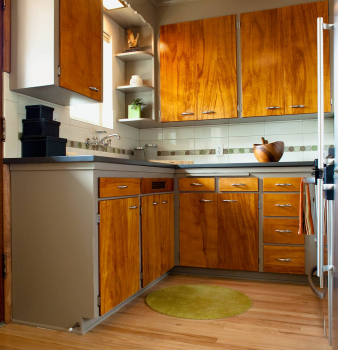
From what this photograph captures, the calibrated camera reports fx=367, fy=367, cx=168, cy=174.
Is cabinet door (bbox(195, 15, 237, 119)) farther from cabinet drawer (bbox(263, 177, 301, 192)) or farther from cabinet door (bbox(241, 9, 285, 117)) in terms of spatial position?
cabinet drawer (bbox(263, 177, 301, 192))

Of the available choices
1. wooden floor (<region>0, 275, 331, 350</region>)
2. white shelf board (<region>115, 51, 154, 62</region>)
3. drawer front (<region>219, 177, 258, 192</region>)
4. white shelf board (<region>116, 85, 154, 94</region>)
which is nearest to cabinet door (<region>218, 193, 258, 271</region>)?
drawer front (<region>219, 177, 258, 192</region>)

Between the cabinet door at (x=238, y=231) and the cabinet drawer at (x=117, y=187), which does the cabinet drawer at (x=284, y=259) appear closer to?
the cabinet door at (x=238, y=231)

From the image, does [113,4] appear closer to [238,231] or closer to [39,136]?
[39,136]

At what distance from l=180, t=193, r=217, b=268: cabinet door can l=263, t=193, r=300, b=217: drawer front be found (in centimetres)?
42

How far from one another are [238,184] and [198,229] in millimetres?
520

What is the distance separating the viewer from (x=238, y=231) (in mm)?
3037

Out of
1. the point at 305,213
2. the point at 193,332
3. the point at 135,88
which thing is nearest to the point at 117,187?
the point at 193,332

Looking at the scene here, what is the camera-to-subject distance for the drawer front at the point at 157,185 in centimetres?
258

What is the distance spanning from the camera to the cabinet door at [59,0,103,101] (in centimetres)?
227

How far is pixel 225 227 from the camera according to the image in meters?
3.07

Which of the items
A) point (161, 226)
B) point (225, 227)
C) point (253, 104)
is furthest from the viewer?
point (253, 104)

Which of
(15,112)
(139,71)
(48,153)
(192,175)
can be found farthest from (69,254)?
(139,71)

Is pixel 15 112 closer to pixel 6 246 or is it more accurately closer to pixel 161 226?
pixel 6 246

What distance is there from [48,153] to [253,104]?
2011mm
